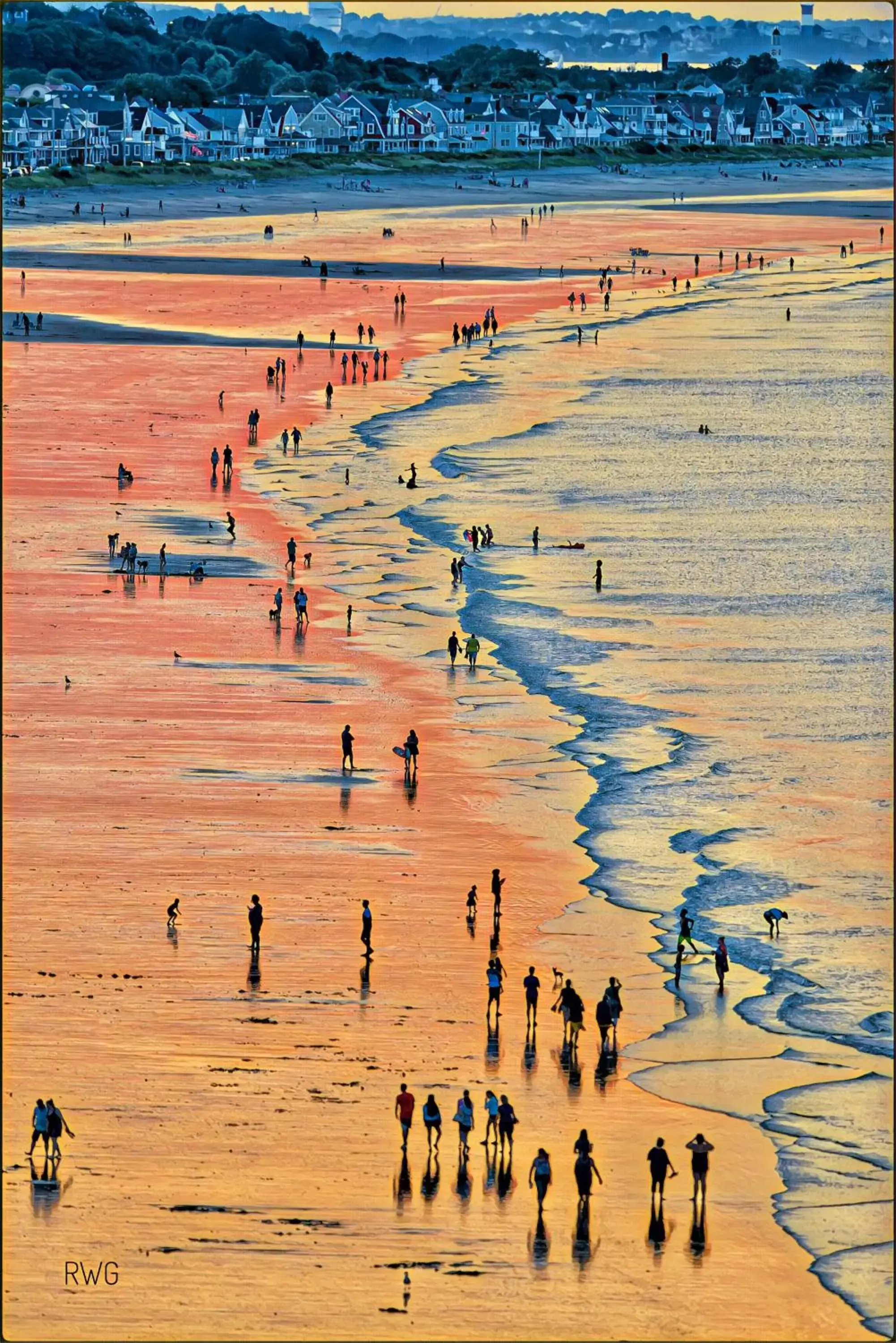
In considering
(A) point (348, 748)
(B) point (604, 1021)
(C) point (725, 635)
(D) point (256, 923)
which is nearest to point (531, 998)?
(B) point (604, 1021)

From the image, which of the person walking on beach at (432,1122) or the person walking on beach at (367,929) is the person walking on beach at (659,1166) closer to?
the person walking on beach at (432,1122)

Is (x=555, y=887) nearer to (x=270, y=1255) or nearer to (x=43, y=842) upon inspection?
(x=43, y=842)

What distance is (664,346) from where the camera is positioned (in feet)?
297

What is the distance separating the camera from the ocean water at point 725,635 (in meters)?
25.1

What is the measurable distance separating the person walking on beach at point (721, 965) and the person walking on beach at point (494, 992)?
289cm

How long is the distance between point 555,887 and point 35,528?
26.2 m

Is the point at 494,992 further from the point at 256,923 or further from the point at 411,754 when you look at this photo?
the point at 411,754

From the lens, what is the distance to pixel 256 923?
26.5 meters

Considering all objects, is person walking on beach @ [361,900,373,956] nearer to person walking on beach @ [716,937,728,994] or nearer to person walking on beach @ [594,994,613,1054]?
person walking on beach @ [594,994,613,1054]

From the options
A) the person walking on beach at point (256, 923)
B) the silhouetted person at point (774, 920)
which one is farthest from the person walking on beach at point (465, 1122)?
the silhouetted person at point (774, 920)

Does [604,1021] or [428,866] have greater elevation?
[428,866]

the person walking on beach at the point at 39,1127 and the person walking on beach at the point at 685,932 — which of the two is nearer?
the person walking on beach at the point at 39,1127

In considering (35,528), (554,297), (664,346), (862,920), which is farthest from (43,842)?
(554,297)

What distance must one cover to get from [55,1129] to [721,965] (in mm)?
8999
